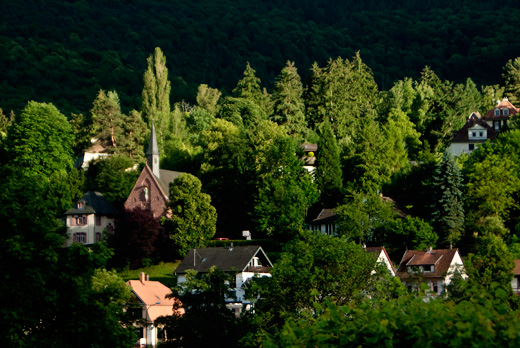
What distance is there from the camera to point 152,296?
72.0 meters

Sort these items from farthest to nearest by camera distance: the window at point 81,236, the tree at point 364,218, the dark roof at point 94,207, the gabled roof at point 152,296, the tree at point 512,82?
the tree at point 512,82, the window at point 81,236, the dark roof at point 94,207, the tree at point 364,218, the gabled roof at point 152,296

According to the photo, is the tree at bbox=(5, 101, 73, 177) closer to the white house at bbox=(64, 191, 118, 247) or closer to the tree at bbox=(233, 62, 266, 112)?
the white house at bbox=(64, 191, 118, 247)

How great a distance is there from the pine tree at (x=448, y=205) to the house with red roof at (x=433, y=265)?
9.69 ft

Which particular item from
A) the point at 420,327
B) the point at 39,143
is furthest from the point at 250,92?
the point at 420,327

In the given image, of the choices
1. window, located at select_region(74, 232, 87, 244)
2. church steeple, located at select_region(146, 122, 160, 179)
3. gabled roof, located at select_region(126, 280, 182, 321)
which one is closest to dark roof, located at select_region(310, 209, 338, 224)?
gabled roof, located at select_region(126, 280, 182, 321)

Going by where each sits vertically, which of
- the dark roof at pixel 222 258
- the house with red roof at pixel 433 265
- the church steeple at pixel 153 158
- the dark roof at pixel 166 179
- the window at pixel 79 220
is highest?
the church steeple at pixel 153 158

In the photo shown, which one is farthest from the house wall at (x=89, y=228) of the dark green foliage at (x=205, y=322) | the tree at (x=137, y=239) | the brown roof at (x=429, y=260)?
the dark green foliage at (x=205, y=322)

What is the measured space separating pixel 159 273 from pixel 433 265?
2255 centimetres

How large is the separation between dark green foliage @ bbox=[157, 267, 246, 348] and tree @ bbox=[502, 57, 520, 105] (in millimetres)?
82249

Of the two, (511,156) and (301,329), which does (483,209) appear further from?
(301,329)

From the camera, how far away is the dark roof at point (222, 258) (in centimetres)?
7519

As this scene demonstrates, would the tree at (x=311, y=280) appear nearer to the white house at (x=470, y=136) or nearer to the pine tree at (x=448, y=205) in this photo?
the pine tree at (x=448, y=205)

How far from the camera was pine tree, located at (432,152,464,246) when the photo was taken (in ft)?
247

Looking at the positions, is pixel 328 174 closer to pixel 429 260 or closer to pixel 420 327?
pixel 429 260
